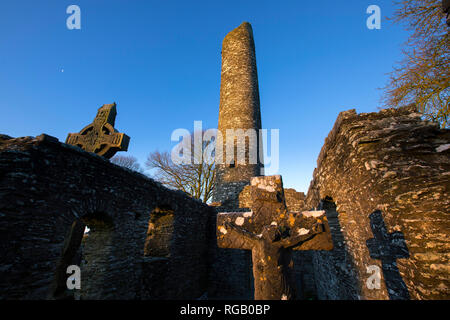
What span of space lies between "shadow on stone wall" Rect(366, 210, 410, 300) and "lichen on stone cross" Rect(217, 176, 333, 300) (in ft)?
3.09

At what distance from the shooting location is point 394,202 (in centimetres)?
251

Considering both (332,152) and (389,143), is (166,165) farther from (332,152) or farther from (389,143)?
(389,143)

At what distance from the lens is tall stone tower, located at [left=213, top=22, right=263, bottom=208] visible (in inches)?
381

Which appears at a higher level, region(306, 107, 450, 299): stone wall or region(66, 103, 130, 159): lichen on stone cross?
region(66, 103, 130, 159): lichen on stone cross

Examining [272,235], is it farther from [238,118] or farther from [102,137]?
[238,118]

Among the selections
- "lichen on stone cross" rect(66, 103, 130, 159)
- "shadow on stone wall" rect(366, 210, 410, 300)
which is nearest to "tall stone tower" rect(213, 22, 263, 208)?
"lichen on stone cross" rect(66, 103, 130, 159)

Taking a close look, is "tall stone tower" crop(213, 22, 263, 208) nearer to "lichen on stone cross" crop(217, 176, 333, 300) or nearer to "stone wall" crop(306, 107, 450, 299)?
"stone wall" crop(306, 107, 450, 299)

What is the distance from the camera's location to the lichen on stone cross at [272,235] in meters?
2.15

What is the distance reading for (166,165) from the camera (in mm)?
15891

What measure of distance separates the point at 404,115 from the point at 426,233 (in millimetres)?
1966

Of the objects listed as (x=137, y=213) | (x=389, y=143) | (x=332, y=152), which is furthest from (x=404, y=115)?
(x=137, y=213)

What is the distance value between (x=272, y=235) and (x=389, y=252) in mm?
1808

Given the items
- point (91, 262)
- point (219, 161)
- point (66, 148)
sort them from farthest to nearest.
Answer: point (219, 161)
point (91, 262)
point (66, 148)

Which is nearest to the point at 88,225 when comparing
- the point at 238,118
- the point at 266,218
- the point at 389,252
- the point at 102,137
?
the point at 102,137
